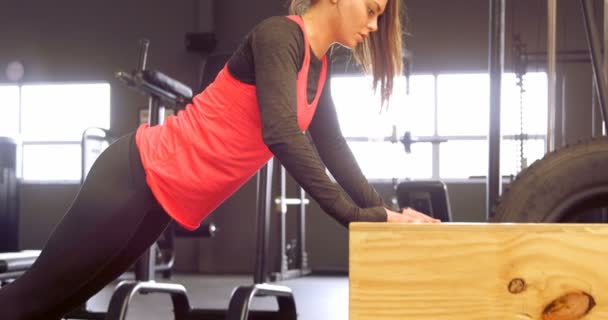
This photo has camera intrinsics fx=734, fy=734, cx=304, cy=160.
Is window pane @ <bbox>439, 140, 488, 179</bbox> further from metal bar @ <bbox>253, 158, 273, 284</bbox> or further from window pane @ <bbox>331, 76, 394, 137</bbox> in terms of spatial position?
metal bar @ <bbox>253, 158, 273, 284</bbox>

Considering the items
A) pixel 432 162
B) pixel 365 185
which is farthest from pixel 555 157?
pixel 432 162

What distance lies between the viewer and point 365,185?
1.37 meters

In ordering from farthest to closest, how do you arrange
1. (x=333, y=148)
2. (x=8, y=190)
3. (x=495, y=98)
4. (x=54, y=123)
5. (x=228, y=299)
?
(x=54, y=123), (x=228, y=299), (x=8, y=190), (x=495, y=98), (x=333, y=148)

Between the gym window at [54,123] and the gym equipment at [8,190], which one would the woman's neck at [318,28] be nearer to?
the gym equipment at [8,190]

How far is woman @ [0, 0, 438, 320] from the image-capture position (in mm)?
1188

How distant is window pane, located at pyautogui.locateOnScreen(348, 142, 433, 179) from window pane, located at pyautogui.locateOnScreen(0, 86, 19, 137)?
380cm

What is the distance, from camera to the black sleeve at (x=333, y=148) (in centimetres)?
139

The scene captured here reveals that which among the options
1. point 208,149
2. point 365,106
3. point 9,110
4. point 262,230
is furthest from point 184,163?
point 9,110

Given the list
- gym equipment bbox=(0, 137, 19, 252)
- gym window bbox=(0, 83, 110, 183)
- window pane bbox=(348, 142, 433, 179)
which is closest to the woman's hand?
gym equipment bbox=(0, 137, 19, 252)

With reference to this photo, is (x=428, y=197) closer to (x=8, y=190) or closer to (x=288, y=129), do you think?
(x=8, y=190)

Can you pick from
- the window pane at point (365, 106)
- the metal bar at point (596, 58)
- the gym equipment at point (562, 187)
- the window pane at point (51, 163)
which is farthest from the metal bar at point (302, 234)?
the gym equipment at point (562, 187)

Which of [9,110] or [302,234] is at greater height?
[9,110]

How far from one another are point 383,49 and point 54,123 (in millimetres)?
7396

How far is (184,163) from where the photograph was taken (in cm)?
123
